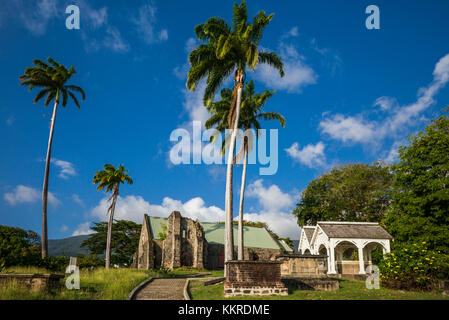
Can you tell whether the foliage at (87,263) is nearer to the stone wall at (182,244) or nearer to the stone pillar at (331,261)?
the stone wall at (182,244)

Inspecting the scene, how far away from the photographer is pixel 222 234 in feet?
141

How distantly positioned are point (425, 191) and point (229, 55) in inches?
650

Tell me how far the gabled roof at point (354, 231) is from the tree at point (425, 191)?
3014mm

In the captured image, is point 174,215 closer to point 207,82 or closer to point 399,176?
point 207,82

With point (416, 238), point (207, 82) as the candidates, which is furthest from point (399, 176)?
point (207, 82)

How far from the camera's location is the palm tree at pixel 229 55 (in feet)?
62.9

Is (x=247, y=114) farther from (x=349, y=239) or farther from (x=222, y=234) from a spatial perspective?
(x=222, y=234)

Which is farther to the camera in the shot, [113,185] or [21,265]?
[113,185]

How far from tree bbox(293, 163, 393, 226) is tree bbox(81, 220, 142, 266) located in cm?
2763

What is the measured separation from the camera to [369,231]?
27.1 meters

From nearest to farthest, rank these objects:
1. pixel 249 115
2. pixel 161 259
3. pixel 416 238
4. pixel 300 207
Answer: pixel 416 238 < pixel 249 115 < pixel 161 259 < pixel 300 207

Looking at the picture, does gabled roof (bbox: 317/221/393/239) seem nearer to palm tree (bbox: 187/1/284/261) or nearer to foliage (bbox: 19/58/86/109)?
palm tree (bbox: 187/1/284/261)

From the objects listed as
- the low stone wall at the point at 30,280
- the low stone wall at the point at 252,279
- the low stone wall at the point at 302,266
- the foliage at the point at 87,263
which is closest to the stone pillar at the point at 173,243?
the foliage at the point at 87,263

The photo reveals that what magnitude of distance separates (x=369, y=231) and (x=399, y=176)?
20.3 feet
